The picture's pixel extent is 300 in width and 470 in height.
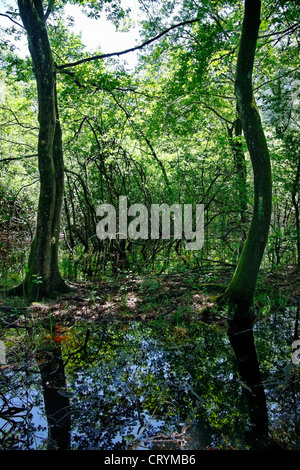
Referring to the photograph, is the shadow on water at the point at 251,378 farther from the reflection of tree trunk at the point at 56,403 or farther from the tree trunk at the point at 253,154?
the reflection of tree trunk at the point at 56,403

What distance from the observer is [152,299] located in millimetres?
5926

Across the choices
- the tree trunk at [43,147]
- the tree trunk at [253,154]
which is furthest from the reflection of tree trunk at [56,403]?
the tree trunk at [253,154]

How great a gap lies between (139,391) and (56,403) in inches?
31.3

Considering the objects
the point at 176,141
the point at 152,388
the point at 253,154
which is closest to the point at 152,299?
the point at 152,388

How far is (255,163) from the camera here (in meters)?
4.70

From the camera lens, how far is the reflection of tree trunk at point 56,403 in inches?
91.9

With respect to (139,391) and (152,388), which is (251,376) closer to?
(152,388)

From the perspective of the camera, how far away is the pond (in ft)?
7.65

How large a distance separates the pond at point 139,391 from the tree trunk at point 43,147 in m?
1.43

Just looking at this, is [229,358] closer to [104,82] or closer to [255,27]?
[255,27]

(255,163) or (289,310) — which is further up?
(255,163)
